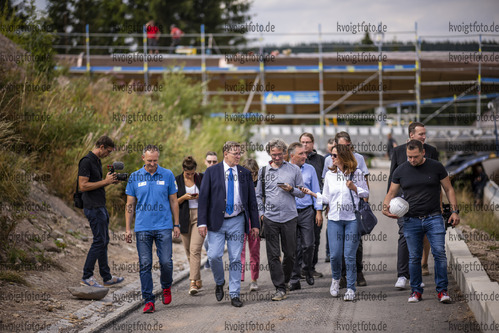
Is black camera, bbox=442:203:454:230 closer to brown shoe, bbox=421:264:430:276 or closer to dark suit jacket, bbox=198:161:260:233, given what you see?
brown shoe, bbox=421:264:430:276

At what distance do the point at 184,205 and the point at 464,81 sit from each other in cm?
2364

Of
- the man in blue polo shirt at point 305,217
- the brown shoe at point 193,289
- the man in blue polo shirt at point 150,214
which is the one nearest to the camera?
the man in blue polo shirt at point 150,214

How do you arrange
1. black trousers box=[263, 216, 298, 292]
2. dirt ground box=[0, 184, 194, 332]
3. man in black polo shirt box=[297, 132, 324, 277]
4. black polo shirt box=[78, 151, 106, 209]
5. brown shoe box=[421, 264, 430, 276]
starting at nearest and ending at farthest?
dirt ground box=[0, 184, 194, 332], black trousers box=[263, 216, 298, 292], black polo shirt box=[78, 151, 106, 209], brown shoe box=[421, 264, 430, 276], man in black polo shirt box=[297, 132, 324, 277]

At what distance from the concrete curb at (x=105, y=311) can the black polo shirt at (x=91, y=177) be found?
1360 mm

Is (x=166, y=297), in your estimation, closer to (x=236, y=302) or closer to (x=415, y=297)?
(x=236, y=302)

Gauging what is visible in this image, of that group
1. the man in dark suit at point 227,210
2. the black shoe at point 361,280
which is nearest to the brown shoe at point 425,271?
the black shoe at point 361,280

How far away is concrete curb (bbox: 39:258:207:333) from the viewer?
24.7ft

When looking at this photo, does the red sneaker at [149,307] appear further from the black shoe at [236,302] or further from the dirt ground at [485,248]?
the dirt ground at [485,248]

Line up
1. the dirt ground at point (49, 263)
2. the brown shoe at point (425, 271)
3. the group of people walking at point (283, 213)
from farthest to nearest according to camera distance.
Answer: the brown shoe at point (425, 271) → the group of people walking at point (283, 213) → the dirt ground at point (49, 263)

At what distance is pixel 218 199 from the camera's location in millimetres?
8820

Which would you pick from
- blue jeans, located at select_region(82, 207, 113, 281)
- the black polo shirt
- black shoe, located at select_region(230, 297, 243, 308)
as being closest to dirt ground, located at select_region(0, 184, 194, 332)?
blue jeans, located at select_region(82, 207, 113, 281)

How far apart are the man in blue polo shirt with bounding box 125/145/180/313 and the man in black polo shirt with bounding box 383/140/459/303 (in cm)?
297

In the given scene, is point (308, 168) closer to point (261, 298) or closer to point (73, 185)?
point (261, 298)

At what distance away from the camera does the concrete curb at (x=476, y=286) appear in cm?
650
